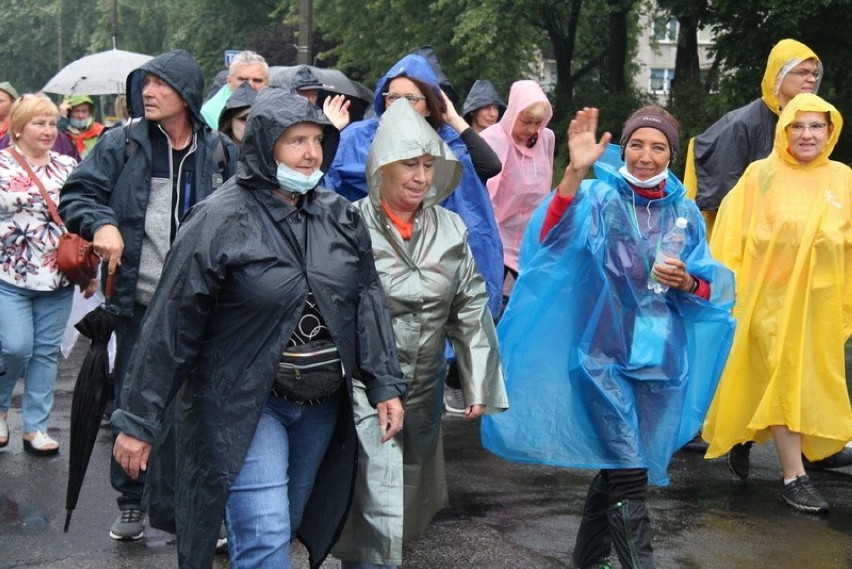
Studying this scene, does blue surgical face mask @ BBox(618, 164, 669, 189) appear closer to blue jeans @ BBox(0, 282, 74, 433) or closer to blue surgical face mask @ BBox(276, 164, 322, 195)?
blue surgical face mask @ BBox(276, 164, 322, 195)

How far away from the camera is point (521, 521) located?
605 centimetres

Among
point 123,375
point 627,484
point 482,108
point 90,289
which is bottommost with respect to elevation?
point 627,484

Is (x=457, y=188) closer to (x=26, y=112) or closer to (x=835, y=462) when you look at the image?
(x=26, y=112)

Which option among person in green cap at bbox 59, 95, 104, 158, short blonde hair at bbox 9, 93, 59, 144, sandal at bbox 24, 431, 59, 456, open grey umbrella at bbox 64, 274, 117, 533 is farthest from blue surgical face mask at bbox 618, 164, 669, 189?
person in green cap at bbox 59, 95, 104, 158

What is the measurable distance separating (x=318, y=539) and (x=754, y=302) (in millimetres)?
3345

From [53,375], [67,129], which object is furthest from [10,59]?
[53,375]

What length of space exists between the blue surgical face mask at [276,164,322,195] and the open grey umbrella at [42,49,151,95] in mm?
11610

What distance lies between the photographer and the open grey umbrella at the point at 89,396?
5105 mm

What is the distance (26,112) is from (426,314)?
144 inches

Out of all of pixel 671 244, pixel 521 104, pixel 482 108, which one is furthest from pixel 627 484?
pixel 482 108

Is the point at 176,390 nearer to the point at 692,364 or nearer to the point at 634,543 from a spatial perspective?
the point at 634,543

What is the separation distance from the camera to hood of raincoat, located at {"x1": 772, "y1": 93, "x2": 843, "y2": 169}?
254 inches

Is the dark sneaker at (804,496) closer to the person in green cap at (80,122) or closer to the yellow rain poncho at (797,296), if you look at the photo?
the yellow rain poncho at (797,296)

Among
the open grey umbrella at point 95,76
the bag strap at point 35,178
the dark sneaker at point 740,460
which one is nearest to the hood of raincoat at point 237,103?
the bag strap at point 35,178
